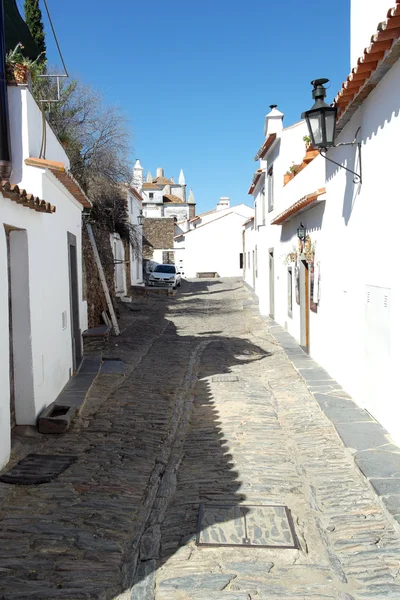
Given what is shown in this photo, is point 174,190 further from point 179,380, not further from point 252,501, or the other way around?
point 252,501

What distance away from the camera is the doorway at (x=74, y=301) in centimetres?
1041

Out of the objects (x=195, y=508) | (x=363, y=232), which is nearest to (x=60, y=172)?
(x=363, y=232)

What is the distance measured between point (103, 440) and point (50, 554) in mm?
2759

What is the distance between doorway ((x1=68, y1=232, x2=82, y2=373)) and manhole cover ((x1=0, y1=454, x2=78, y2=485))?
4256mm

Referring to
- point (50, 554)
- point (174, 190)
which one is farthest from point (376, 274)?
point (174, 190)

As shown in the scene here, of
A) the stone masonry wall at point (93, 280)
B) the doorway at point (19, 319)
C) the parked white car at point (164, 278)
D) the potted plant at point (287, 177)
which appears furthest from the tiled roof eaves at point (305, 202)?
the parked white car at point (164, 278)

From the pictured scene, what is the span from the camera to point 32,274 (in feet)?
22.4

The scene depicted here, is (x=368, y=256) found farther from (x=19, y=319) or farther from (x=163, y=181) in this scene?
(x=163, y=181)

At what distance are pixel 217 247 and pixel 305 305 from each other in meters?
33.9

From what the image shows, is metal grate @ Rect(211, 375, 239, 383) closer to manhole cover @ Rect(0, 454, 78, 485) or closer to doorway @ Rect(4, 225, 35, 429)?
doorway @ Rect(4, 225, 35, 429)

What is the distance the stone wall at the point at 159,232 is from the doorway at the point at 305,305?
38.3 m

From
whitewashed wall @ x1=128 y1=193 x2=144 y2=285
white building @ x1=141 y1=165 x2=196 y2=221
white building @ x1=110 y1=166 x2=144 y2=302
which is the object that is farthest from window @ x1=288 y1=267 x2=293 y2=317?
white building @ x1=141 y1=165 x2=196 y2=221

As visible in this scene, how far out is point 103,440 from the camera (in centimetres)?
680

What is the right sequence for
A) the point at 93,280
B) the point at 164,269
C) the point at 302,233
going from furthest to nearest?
the point at 164,269 < the point at 93,280 < the point at 302,233
